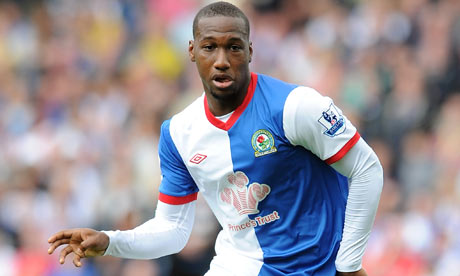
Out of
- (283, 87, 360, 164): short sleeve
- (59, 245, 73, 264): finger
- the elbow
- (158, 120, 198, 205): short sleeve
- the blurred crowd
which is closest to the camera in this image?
(283, 87, 360, 164): short sleeve

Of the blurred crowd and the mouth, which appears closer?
the mouth

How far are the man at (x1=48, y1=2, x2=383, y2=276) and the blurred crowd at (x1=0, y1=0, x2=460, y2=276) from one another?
3.28 meters

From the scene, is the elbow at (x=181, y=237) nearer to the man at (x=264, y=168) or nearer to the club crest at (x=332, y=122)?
the man at (x=264, y=168)

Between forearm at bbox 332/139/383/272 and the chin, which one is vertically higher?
the chin

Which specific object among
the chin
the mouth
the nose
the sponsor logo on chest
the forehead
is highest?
the forehead

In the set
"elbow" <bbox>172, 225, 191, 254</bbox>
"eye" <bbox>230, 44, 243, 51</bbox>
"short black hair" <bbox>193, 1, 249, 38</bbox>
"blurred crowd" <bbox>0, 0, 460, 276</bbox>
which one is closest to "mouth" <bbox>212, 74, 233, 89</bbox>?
"eye" <bbox>230, 44, 243, 51</bbox>

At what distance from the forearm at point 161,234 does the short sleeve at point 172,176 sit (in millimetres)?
63

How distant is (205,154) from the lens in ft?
16.7

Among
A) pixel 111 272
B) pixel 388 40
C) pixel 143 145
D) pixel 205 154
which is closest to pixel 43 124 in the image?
pixel 143 145

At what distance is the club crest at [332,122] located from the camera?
15.3 ft

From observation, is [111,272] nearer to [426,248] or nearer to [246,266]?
[426,248]

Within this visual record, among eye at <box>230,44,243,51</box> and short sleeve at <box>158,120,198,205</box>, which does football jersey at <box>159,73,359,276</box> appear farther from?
eye at <box>230,44,243,51</box>

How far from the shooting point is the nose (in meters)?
4.80

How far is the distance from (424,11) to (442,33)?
1.64 feet
